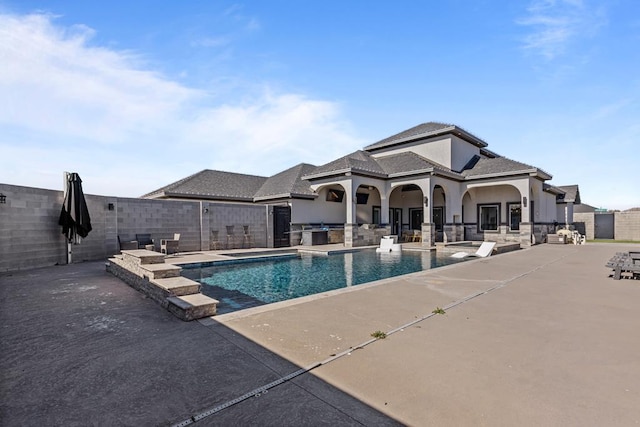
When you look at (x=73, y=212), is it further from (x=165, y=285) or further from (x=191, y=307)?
(x=191, y=307)

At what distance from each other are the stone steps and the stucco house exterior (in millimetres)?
11176

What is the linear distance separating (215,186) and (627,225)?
33.6 meters

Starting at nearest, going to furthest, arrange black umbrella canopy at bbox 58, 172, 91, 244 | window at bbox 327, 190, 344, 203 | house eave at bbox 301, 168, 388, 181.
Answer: black umbrella canopy at bbox 58, 172, 91, 244 < house eave at bbox 301, 168, 388, 181 < window at bbox 327, 190, 344, 203

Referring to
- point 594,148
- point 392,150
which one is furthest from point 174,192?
point 594,148

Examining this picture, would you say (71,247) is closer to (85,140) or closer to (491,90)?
(85,140)

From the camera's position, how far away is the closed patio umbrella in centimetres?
959

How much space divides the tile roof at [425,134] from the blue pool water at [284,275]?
1187cm

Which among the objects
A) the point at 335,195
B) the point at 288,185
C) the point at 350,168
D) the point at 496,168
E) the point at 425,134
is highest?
the point at 425,134

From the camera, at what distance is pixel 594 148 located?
17734 mm

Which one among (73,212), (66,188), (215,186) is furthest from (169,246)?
(215,186)

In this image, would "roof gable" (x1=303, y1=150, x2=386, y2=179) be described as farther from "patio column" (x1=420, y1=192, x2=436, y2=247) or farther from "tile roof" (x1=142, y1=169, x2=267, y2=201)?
"tile roof" (x1=142, y1=169, x2=267, y2=201)

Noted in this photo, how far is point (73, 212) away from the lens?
959cm

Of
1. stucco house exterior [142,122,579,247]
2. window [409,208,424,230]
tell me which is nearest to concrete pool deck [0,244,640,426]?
stucco house exterior [142,122,579,247]

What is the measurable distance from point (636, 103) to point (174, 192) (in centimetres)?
2266
